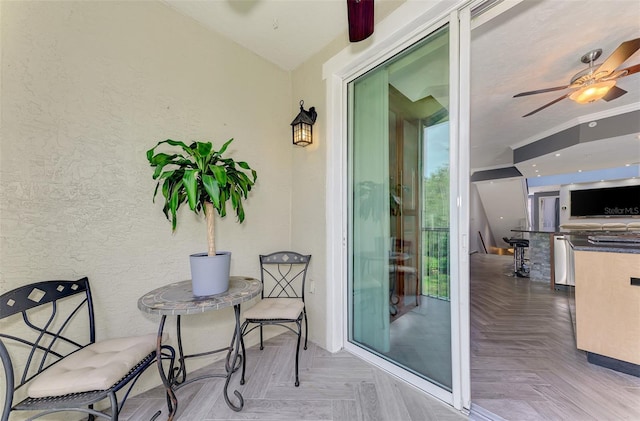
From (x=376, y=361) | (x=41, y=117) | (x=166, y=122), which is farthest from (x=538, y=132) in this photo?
(x=41, y=117)

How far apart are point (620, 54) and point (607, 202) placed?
17.7 feet

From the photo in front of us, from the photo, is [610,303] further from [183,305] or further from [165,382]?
[165,382]

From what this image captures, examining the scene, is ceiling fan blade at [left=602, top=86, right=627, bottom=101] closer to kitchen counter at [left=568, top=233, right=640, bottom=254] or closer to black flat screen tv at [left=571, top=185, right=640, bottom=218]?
kitchen counter at [left=568, top=233, right=640, bottom=254]

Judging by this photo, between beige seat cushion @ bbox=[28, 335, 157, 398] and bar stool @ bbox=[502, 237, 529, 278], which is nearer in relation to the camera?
beige seat cushion @ bbox=[28, 335, 157, 398]

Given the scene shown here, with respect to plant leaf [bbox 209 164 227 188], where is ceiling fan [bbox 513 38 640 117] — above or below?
above

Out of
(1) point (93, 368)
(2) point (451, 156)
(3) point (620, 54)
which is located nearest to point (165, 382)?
(1) point (93, 368)

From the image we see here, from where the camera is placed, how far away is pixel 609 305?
1877 mm

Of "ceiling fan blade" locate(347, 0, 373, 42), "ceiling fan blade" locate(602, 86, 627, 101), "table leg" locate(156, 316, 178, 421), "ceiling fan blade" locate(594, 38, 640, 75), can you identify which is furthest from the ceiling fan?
"table leg" locate(156, 316, 178, 421)

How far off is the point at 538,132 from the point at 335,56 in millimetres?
5057

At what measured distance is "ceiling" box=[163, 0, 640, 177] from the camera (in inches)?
72.5

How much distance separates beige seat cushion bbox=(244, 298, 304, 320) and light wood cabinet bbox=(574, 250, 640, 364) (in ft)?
8.04

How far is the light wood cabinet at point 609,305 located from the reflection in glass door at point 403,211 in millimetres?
1506

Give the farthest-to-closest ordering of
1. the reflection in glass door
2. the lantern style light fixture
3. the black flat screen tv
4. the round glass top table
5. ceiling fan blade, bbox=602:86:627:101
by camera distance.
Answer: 1. the black flat screen tv
2. ceiling fan blade, bbox=602:86:627:101
3. the lantern style light fixture
4. the reflection in glass door
5. the round glass top table

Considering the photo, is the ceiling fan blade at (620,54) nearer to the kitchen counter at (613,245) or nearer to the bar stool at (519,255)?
the kitchen counter at (613,245)
